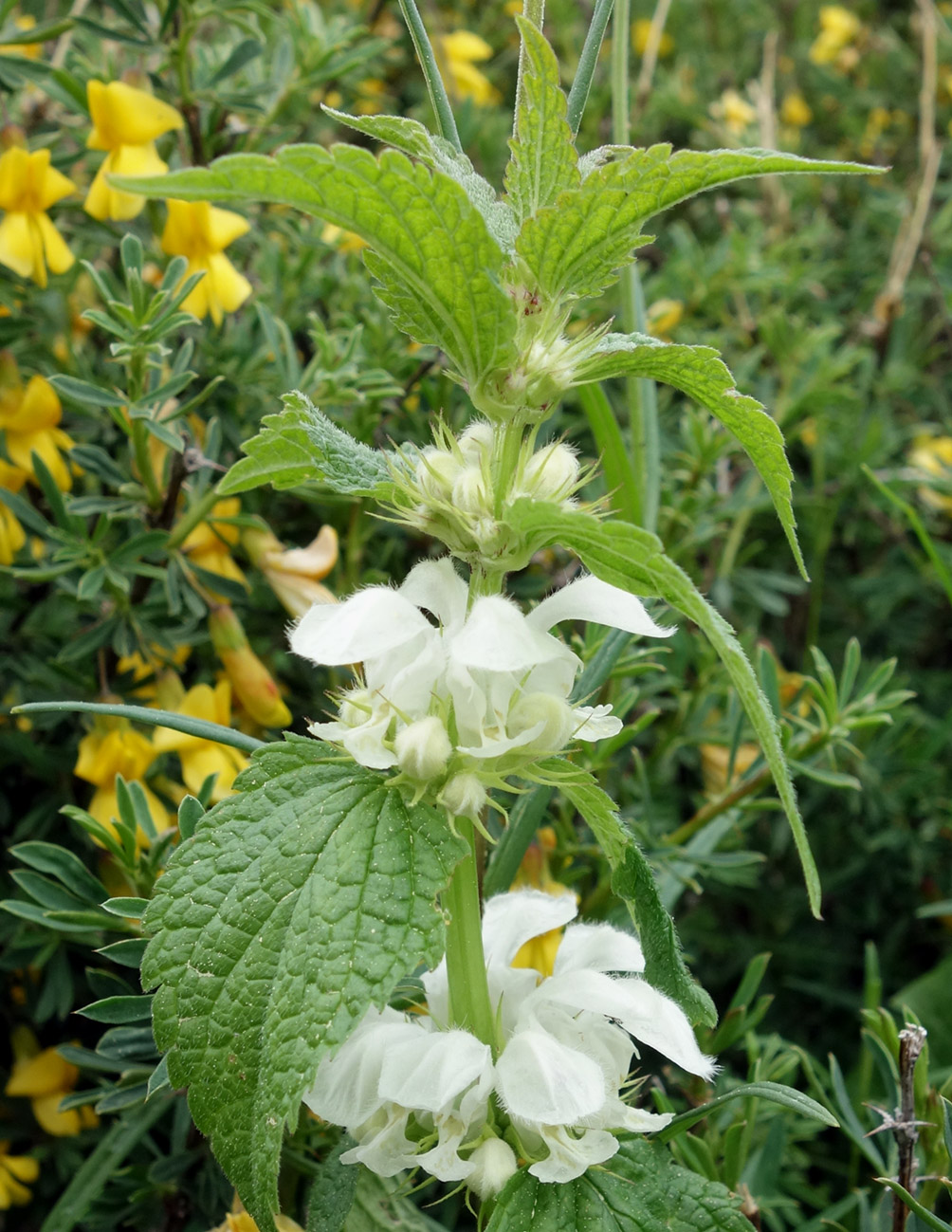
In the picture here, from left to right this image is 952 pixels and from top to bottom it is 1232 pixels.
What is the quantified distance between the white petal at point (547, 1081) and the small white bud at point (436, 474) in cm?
23

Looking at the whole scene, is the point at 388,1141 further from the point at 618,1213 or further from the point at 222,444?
the point at 222,444

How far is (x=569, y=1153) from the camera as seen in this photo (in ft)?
1.45

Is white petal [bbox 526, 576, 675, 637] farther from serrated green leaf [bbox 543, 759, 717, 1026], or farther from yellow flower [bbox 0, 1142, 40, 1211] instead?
yellow flower [bbox 0, 1142, 40, 1211]

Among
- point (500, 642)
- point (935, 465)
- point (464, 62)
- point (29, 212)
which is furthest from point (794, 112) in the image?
point (500, 642)

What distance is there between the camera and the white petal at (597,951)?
1.69ft

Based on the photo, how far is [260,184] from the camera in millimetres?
348

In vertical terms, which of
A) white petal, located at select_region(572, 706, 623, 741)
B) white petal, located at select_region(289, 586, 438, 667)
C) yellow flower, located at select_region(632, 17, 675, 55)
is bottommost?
white petal, located at select_region(572, 706, 623, 741)

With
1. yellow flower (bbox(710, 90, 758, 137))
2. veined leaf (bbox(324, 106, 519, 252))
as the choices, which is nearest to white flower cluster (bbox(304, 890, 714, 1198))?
veined leaf (bbox(324, 106, 519, 252))

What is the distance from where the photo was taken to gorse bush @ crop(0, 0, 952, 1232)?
406 mm

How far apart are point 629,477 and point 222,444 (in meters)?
0.39

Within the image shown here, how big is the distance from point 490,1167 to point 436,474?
0.28m

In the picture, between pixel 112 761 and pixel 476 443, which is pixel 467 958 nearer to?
pixel 476 443

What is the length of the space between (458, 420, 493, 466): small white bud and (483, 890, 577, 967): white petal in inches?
8.8

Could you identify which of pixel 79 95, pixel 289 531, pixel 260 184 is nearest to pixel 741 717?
pixel 289 531
